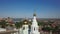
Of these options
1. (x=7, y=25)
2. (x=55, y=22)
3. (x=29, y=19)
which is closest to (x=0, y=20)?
(x=7, y=25)

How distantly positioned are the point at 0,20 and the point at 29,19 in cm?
86

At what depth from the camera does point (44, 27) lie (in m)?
4.41

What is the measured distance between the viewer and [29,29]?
389 centimetres

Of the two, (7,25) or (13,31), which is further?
(7,25)

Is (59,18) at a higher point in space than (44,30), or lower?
higher

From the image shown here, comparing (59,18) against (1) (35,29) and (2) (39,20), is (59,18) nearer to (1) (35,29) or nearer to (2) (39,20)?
(2) (39,20)

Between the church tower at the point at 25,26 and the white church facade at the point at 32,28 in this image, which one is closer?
the white church facade at the point at 32,28

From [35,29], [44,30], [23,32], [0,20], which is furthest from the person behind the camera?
[0,20]

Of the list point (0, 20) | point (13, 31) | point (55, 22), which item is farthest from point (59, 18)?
point (0, 20)

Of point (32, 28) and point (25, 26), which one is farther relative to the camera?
point (25, 26)

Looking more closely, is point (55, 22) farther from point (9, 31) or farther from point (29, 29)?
point (9, 31)

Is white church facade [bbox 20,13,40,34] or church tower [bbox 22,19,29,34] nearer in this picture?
white church facade [bbox 20,13,40,34]

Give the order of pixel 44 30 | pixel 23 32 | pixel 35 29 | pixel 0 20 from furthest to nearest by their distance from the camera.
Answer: pixel 0 20 < pixel 44 30 < pixel 23 32 < pixel 35 29

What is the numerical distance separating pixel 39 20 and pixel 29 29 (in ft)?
1.57
